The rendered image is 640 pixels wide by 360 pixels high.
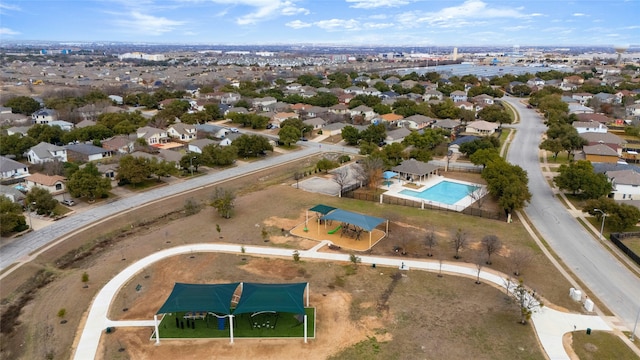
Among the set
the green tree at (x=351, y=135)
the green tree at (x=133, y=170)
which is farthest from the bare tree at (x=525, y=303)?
the green tree at (x=351, y=135)

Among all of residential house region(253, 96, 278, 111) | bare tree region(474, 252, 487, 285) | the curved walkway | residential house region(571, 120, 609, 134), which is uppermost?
residential house region(253, 96, 278, 111)

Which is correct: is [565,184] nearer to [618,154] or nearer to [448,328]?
[618,154]

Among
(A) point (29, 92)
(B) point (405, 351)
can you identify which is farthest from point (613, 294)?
(A) point (29, 92)

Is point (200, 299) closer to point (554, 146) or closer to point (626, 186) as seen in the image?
point (626, 186)

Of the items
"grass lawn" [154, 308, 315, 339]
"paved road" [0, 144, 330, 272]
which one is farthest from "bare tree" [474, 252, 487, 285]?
"paved road" [0, 144, 330, 272]

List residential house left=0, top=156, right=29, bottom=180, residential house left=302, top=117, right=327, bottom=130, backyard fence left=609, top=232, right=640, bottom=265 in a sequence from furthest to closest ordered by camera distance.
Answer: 1. residential house left=302, top=117, right=327, bottom=130
2. residential house left=0, top=156, right=29, bottom=180
3. backyard fence left=609, top=232, right=640, bottom=265

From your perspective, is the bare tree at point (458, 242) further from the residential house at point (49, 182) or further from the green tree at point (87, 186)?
the residential house at point (49, 182)

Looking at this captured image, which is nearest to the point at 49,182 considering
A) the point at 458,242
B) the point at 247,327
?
the point at 247,327

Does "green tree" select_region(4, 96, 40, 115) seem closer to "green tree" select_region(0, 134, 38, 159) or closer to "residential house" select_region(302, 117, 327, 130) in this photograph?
"green tree" select_region(0, 134, 38, 159)
